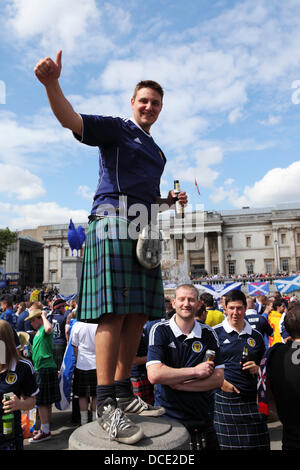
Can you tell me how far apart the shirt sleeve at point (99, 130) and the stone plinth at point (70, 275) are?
728 inches

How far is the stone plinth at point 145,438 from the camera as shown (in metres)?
2.11

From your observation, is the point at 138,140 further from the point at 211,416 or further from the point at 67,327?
the point at 67,327

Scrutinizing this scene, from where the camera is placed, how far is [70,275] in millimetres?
21250

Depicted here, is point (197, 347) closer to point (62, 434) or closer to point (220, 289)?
point (62, 434)

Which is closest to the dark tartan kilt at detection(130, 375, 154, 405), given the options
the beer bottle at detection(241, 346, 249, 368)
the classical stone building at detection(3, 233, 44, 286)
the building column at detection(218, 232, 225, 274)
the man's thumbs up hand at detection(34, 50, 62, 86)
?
the beer bottle at detection(241, 346, 249, 368)

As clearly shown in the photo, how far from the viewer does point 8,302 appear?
34.1 ft

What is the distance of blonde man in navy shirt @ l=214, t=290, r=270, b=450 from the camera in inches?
155

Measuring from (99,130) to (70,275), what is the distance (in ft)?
64.3

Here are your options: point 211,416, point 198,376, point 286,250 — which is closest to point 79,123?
point 198,376

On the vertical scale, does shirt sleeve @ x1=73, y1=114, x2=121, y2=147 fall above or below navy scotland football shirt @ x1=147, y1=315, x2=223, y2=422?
above

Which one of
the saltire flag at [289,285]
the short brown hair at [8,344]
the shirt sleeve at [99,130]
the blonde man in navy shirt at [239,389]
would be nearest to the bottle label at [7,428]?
the short brown hair at [8,344]

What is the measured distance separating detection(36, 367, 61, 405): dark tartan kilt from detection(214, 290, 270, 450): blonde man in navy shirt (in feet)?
11.4

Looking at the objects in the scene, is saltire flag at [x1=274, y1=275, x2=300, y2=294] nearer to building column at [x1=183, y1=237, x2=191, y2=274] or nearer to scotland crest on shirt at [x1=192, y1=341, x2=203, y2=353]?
scotland crest on shirt at [x1=192, y1=341, x2=203, y2=353]

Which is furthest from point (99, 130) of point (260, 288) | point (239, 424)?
point (260, 288)
